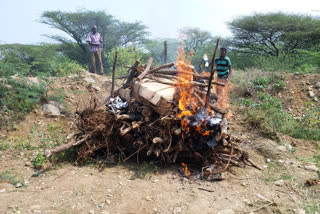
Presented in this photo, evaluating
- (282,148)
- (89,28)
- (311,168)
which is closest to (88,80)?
(282,148)

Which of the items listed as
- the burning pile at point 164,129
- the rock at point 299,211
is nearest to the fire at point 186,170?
the burning pile at point 164,129

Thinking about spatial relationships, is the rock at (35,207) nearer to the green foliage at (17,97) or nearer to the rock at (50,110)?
the green foliage at (17,97)

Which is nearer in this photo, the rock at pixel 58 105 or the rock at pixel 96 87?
the rock at pixel 58 105

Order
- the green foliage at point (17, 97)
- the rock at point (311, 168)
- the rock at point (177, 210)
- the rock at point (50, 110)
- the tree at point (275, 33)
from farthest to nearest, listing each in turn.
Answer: the tree at point (275, 33), the rock at point (50, 110), the green foliage at point (17, 97), the rock at point (311, 168), the rock at point (177, 210)

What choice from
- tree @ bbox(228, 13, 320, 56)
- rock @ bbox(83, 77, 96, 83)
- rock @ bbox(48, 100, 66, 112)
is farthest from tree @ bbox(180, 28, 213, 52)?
rock @ bbox(48, 100, 66, 112)

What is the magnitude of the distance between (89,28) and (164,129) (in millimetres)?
16594

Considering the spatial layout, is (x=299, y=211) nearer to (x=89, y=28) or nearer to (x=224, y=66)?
(x=224, y=66)

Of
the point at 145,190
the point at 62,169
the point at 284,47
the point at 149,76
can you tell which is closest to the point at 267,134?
the point at 149,76

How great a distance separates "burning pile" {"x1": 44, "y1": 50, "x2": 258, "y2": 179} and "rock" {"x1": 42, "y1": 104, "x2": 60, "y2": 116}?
206 centimetres

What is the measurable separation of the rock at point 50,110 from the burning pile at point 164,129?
2.06 metres

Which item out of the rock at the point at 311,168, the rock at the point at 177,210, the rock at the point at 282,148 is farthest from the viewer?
the rock at the point at 282,148

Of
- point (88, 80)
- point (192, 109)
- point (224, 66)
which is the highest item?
point (224, 66)

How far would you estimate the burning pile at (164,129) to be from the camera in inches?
143

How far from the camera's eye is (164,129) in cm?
371
